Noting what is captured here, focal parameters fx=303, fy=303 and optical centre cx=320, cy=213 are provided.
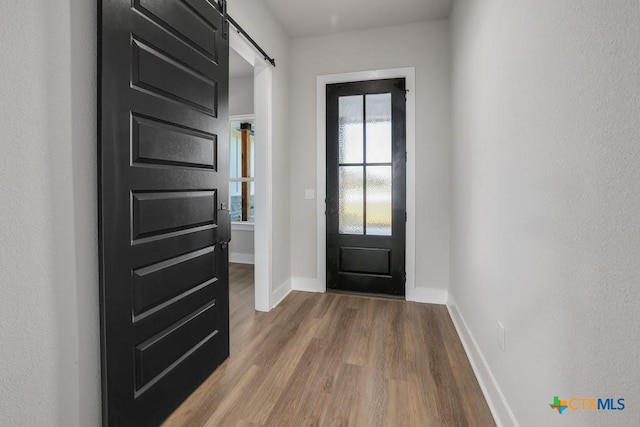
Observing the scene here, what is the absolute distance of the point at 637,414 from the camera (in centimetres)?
68

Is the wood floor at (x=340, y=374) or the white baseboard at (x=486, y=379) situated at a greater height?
the white baseboard at (x=486, y=379)

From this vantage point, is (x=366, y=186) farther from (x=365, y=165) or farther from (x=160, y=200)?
(x=160, y=200)

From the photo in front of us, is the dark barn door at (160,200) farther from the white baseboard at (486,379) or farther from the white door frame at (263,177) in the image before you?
the white baseboard at (486,379)

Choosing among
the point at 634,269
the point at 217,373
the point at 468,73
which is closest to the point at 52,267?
the point at 217,373

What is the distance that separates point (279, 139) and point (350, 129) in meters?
0.80

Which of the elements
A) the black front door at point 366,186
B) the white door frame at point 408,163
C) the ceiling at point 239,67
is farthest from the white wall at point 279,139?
the ceiling at point 239,67

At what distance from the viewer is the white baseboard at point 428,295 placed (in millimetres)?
3178

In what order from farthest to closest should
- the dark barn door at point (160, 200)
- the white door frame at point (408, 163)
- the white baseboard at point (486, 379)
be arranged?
the white door frame at point (408, 163) < the white baseboard at point (486, 379) < the dark barn door at point (160, 200)

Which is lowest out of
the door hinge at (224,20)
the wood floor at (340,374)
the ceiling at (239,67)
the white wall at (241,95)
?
the wood floor at (340,374)

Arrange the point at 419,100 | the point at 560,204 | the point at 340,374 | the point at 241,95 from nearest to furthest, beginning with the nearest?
the point at 560,204, the point at 340,374, the point at 419,100, the point at 241,95

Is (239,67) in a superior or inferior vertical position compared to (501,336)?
superior

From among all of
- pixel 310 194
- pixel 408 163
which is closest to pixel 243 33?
pixel 310 194

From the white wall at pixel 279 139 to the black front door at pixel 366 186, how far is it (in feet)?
1.59

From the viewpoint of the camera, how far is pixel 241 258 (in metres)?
4.97
